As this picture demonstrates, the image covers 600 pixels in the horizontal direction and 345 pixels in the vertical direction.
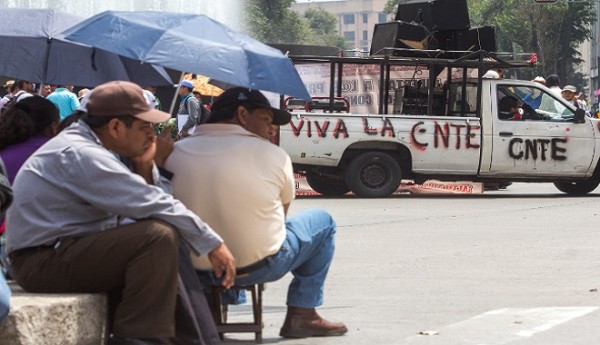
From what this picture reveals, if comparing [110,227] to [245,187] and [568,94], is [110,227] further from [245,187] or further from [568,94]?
[568,94]

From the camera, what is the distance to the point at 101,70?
10312 millimetres

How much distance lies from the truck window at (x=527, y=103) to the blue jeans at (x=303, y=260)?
1320 cm

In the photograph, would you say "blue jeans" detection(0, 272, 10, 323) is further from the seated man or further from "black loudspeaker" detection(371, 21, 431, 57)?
"black loudspeaker" detection(371, 21, 431, 57)

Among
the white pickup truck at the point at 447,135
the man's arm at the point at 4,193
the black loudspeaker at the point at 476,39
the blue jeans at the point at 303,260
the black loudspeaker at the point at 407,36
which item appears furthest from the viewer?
the black loudspeaker at the point at 476,39

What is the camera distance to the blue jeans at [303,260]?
22.7 ft

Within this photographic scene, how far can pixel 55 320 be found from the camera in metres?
5.92

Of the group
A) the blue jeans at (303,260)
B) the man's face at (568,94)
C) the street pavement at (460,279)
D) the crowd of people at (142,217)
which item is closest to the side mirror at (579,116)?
the street pavement at (460,279)

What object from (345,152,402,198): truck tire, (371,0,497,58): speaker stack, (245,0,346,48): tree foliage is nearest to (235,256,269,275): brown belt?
(345,152,402,198): truck tire

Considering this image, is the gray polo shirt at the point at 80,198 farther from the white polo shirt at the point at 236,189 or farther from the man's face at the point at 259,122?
the man's face at the point at 259,122

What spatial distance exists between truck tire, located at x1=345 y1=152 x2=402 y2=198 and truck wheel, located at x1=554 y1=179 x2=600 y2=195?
2.97 meters

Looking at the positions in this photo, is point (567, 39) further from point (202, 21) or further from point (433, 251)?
point (202, 21)

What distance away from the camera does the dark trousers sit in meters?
5.89

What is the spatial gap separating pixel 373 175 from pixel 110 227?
46.8 feet

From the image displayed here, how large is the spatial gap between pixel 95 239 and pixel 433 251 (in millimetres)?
6948
